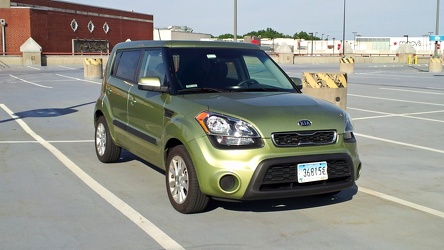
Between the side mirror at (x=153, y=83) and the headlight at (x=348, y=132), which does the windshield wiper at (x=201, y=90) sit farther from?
the headlight at (x=348, y=132)

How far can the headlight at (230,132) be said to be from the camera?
523cm

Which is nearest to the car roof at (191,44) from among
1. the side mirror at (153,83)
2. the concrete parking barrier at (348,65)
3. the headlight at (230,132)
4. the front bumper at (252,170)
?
the side mirror at (153,83)

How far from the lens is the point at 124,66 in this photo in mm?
7727

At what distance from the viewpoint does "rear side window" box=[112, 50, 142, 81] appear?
24.1 ft

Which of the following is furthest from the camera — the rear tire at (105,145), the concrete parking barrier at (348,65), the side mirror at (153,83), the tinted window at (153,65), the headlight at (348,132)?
the concrete parking barrier at (348,65)

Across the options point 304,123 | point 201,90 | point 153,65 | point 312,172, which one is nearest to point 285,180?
point 312,172

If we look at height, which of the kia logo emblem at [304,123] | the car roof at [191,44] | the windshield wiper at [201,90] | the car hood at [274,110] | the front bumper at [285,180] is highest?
the car roof at [191,44]

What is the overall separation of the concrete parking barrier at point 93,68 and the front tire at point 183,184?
23.4 meters

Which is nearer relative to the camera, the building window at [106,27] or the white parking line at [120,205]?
the white parking line at [120,205]

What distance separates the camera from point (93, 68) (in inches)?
1125

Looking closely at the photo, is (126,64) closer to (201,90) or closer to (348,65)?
(201,90)

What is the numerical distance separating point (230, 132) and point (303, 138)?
72 centimetres

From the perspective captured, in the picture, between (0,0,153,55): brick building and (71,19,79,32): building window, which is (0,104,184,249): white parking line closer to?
(0,0,153,55): brick building

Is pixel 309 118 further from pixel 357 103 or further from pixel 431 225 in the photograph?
pixel 357 103
